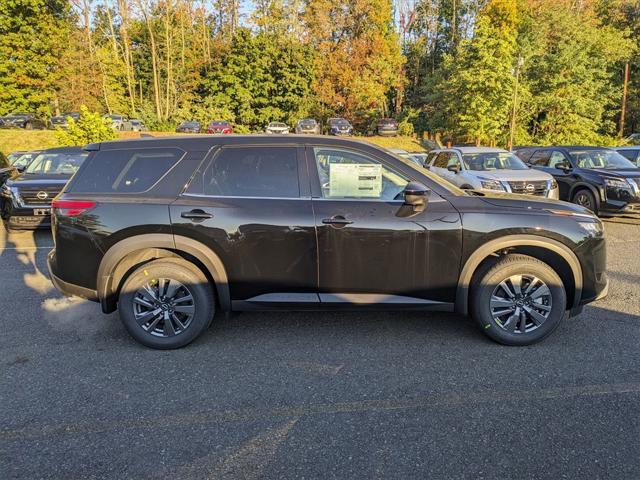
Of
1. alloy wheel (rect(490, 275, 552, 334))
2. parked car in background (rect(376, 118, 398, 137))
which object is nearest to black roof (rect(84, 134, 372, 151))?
alloy wheel (rect(490, 275, 552, 334))

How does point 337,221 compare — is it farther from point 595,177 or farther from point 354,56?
point 354,56

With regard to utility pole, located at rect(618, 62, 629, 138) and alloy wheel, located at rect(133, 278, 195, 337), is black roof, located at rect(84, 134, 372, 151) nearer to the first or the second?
alloy wheel, located at rect(133, 278, 195, 337)

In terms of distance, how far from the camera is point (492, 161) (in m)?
11.4

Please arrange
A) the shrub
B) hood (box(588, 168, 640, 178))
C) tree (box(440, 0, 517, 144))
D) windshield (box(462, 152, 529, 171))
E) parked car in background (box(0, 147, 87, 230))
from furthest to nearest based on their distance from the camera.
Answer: tree (box(440, 0, 517, 144)) < the shrub < windshield (box(462, 152, 529, 171)) < hood (box(588, 168, 640, 178)) < parked car in background (box(0, 147, 87, 230))

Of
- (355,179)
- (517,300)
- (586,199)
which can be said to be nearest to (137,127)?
(586,199)

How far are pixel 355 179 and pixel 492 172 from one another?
301 inches

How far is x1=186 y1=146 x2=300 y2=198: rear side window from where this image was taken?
3949mm

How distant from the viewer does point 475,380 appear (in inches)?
135

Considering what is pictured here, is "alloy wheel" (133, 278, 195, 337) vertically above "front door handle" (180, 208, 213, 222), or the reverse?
"front door handle" (180, 208, 213, 222)

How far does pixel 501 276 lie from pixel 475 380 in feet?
3.08

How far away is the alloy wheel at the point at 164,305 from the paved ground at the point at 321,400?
0.22m

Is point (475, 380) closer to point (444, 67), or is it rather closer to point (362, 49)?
point (444, 67)

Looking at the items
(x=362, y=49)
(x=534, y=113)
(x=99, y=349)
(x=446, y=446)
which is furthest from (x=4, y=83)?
(x=446, y=446)

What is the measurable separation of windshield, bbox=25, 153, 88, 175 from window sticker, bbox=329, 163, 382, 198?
8307 mm
